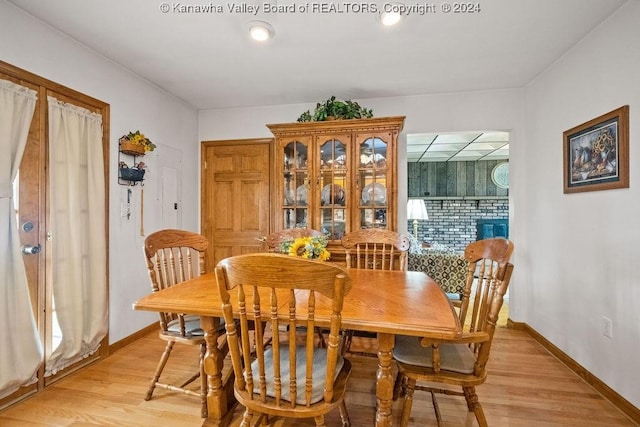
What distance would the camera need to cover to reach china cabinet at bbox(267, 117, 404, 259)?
9.43 feet

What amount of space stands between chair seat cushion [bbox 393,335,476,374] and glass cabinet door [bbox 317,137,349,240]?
61.8 inches

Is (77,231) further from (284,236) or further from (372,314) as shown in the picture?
(372,314)

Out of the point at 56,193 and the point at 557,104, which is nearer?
the point at 56,193

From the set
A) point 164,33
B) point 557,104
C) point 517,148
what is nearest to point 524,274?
point 517,148

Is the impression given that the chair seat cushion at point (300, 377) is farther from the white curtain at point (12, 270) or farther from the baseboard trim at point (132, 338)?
the baseboard trim at point (132, 338)

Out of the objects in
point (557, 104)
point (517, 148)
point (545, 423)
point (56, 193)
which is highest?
point (557, 104)

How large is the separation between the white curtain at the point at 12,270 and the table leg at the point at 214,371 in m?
1.26

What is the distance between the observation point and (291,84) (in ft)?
9.59

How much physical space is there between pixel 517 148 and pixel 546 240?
3.23 ft

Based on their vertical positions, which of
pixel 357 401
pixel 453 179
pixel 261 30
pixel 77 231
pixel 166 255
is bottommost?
pixel 357 401

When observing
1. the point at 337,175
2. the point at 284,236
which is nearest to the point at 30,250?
the point at 284,236

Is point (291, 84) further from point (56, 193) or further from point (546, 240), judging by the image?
point (546, 240)

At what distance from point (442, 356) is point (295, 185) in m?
2.12

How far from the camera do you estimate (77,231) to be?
2150 millimetres
